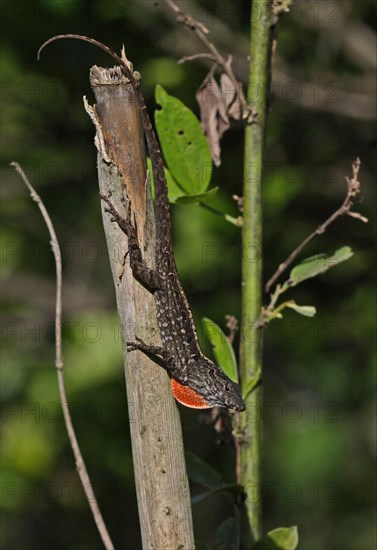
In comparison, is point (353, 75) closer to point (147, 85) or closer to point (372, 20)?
point (372, 20)

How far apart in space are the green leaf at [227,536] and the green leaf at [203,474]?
14 centimetres

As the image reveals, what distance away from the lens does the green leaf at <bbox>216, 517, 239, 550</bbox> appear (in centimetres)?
257

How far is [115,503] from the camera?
703 cm

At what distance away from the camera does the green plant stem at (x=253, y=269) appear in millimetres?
2562

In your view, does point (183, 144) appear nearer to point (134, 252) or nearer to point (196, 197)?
point (196, 197)

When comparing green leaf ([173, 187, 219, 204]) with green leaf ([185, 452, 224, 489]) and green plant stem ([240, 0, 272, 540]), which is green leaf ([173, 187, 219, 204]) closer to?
green plant stem ([240, 0, 272, 540])

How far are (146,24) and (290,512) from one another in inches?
177

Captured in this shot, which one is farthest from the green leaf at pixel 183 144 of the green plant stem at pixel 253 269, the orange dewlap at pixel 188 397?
the orange dewlap at pixel 188 397

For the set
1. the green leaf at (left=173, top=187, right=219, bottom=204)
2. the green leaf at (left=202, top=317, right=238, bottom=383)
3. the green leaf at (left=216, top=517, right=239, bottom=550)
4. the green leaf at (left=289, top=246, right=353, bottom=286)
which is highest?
the green leaf at (left=173, top=187, right=219, bottom=204)

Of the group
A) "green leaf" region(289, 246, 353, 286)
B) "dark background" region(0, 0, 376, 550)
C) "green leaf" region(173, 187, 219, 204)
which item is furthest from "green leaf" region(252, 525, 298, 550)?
"dark background" region(0, 0, 376, 550)

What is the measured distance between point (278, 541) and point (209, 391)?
2.69 feet

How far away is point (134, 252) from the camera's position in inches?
91.4

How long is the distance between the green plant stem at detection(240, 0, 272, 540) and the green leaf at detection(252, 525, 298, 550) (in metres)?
0.16

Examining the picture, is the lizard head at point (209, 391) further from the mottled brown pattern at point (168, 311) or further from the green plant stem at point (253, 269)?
the green plant stem at point (253, 269)
